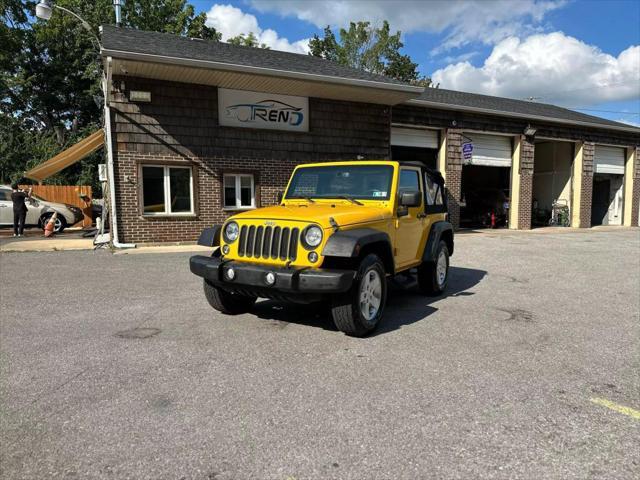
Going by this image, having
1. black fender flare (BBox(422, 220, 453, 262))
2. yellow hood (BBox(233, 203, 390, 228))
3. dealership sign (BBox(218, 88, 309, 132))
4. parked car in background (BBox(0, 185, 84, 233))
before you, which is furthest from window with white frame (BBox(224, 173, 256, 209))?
yellow hood (BBox(233, 203, 390, 228))

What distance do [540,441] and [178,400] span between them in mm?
2337

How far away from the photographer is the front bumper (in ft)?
13.7

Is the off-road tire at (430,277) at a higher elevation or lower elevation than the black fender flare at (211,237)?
lower

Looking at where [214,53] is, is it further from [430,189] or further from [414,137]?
[430,189]

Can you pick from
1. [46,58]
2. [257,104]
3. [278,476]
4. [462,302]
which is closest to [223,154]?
[257,104]

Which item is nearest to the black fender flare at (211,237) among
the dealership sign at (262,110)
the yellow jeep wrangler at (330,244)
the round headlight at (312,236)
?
the yellow jeep wrangler at (330,244)

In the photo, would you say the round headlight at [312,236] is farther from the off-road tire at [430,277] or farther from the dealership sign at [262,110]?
the dealership sign at [262,110]

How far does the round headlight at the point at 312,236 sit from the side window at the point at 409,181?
157cm

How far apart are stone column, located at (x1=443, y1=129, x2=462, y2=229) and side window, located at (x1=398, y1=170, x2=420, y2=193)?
36.6 ft

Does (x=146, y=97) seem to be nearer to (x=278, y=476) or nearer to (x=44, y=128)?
(x=278, y=476)

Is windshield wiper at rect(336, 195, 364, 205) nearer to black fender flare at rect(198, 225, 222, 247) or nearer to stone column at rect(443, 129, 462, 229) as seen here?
A: black fender flare at rect(198, 225, 222, 247)

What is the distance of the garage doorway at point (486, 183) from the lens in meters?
17.9

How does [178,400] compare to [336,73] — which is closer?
[178,400]

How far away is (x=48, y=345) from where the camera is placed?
173 inches
